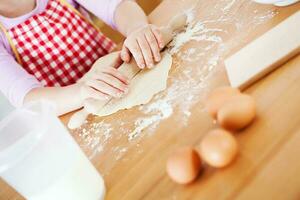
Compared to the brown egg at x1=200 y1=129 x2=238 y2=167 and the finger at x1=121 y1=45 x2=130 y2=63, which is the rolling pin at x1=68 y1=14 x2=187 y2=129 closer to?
the finger at x1=121 y1=45 x2=130 y2=63

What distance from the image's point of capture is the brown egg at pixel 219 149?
52 centimetres

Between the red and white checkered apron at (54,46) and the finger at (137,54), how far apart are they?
1.07 feet

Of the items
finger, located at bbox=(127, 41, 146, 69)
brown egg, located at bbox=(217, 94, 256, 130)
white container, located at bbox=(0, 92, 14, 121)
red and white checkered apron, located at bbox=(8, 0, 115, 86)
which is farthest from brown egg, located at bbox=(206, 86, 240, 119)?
white container, located at bbox=(0, 92, 14, 121)

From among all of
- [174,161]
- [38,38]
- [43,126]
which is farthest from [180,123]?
[38,38]

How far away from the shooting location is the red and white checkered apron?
1.16 m

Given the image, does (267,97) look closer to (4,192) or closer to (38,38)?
(4,192)

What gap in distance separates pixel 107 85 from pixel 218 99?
1.08 ft

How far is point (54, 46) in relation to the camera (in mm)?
1174

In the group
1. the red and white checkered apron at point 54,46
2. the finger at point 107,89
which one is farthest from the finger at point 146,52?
the red and white checkered apron at point 54,46

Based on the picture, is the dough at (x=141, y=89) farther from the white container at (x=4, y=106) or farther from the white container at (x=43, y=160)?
the white container at (x=4, y=106)

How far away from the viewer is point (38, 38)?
1164 millimetres

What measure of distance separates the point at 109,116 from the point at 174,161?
0.33 meters

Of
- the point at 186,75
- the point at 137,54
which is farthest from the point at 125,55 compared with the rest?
the point at 186,75

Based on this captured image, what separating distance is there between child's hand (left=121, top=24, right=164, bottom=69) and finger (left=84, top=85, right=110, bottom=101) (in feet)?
0.38
